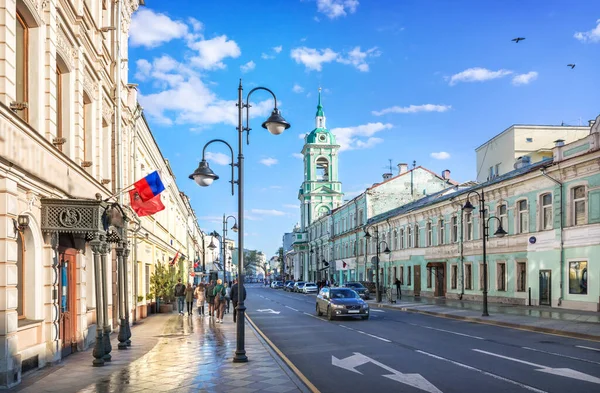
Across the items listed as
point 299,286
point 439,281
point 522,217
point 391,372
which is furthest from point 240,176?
point 299,286

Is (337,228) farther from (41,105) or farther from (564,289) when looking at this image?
(41,105)

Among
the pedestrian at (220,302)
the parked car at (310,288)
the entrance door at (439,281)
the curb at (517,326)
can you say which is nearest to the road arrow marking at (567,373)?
the curb at (517,326)

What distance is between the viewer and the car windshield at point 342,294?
2734 centimetres

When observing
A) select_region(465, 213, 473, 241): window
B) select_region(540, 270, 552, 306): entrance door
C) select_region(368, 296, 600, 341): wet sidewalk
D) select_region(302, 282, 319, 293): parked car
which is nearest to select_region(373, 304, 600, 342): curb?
select_region(368, 296, 600, 341): wet sidewalk

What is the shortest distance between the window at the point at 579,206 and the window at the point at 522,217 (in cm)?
459

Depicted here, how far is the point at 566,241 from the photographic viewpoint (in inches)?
1139

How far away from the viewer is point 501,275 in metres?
36.1

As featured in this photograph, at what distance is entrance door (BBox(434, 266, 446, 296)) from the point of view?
45406mm

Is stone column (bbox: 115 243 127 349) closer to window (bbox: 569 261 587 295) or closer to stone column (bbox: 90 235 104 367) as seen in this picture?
stone column (bbox: 90 235 104 367)

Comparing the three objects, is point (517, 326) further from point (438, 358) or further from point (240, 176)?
point (240, 176)

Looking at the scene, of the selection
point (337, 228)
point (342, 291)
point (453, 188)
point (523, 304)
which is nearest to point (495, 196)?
point (523, 304)

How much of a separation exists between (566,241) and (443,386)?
70.0 feet

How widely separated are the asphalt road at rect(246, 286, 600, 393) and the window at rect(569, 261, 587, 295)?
8.36 m

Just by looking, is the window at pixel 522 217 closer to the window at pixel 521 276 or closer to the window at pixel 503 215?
the window at pixel 503 215
